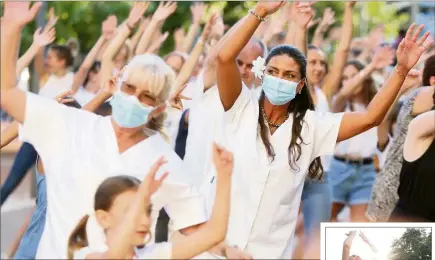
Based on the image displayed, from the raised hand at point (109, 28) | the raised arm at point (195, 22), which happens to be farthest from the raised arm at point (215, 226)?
the raised arm at point (195, 22)

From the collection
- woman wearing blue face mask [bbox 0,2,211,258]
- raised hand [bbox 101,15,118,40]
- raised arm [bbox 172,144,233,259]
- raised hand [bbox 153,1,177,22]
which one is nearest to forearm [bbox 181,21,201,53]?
raised hand [bbox 101,15,118,40]

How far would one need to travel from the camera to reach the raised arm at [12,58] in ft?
12.5

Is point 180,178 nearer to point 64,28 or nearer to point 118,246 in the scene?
point 118,246

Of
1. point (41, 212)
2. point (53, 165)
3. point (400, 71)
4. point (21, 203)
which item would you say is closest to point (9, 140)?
point (41, 212)

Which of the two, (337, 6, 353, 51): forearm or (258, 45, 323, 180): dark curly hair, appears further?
(337, 6, 353, 51): forearm

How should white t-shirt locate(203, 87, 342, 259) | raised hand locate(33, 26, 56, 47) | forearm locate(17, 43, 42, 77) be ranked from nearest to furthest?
white t-shirt locate(203, 87, 342, 259) < raised hand locate(33, 26, 56, 47) < forearm locate(17, 43, 42, 77)

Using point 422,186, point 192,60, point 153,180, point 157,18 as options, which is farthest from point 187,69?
point 153,180

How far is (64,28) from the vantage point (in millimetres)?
19016

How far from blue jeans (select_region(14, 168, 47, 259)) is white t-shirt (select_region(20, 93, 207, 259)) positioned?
2.84 feet

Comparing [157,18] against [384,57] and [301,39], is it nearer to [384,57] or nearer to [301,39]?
[301,39]

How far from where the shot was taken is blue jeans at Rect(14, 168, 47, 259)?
489 cm

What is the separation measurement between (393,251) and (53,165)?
143 cm

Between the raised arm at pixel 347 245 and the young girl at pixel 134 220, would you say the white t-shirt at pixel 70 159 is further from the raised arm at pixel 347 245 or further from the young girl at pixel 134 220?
the raised arm at pixel 347 245

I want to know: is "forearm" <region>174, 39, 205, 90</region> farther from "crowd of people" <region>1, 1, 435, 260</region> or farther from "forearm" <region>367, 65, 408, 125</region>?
"forearm" <region>367, 65, 408, 125</region>
